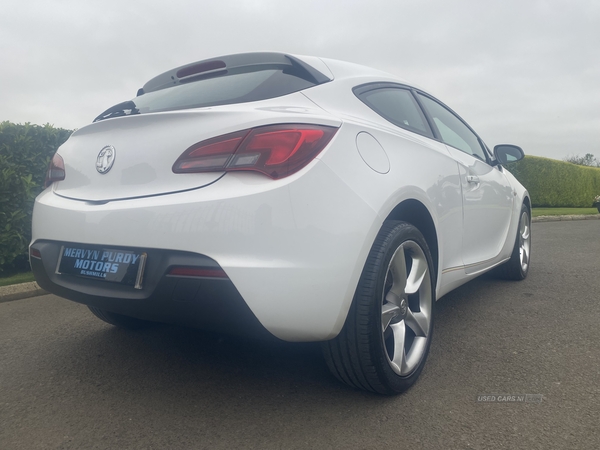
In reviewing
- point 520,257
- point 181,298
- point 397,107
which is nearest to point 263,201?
point 181,298

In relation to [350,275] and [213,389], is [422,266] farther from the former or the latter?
[213,389]

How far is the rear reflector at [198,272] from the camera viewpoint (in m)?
1.71

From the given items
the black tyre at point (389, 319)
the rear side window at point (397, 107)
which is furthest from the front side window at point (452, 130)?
the black tyre at point (389, 319)

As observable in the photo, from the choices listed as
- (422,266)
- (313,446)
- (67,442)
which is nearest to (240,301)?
(313,446)

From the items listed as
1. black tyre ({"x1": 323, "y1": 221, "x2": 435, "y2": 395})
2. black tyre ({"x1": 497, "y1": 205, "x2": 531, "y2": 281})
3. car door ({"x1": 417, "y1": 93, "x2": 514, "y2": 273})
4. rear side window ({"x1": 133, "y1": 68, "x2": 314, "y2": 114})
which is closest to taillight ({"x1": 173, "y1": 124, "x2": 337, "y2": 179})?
rear side window ({"x1": 133, "y1": 68, "x2": 314, "y2": 114})

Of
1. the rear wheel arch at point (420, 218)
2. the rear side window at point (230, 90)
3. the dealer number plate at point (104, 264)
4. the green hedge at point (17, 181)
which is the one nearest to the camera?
the dealer number plate at point (104, 264)

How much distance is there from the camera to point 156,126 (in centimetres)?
199

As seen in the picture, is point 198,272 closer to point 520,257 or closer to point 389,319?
point 389,319

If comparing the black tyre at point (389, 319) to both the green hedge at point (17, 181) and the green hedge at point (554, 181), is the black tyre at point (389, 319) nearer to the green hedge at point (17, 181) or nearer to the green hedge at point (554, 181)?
the green hedge at point (17, 181)

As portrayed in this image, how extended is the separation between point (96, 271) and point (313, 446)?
3.40 ft

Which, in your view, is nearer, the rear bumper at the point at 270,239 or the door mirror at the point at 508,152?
the rear bumper at the point at 270,239

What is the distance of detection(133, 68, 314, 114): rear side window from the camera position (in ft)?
6.86

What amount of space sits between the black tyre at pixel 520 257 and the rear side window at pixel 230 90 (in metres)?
2.94

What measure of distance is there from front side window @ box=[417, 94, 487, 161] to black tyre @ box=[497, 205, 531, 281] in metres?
0.97
